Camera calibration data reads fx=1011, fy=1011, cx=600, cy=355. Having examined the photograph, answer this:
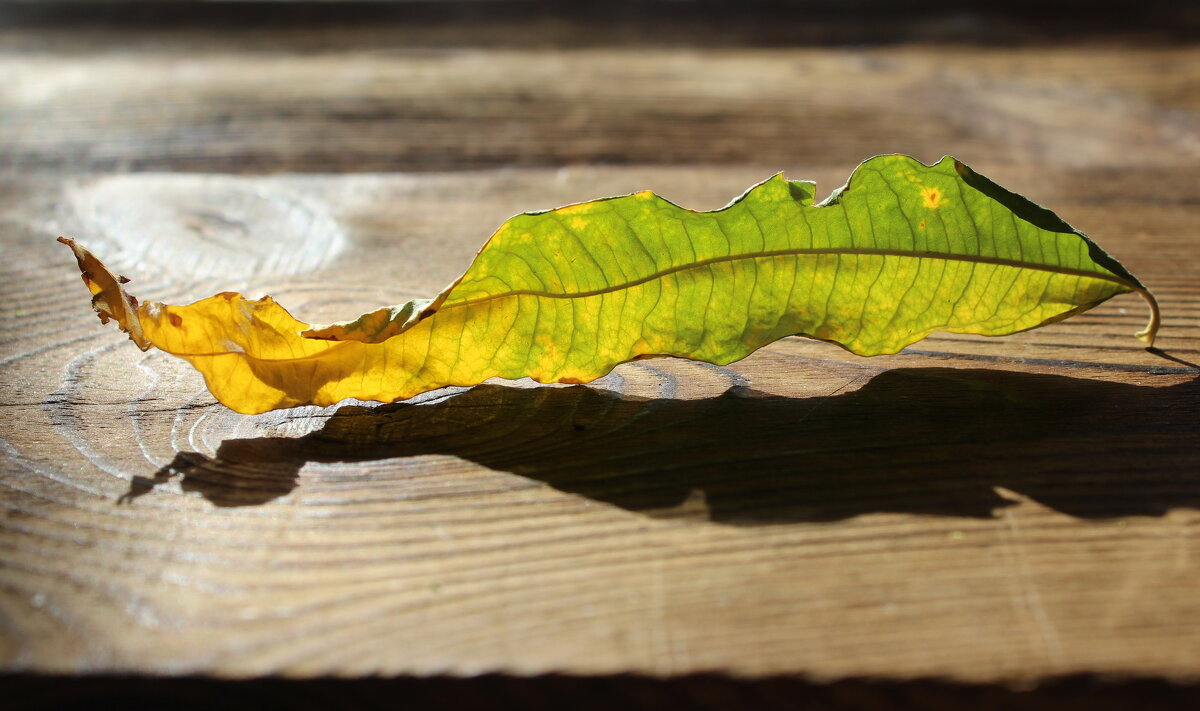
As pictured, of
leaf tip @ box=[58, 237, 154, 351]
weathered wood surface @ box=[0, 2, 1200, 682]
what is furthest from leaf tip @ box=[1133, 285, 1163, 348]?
leaf tip @ box=[58, 237, 154, 351]

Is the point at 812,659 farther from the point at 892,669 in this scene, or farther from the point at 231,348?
the point at 231,348

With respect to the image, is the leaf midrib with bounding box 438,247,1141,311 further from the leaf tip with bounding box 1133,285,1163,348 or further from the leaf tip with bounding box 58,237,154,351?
the leaf tip with bounding box 58,237,154,351

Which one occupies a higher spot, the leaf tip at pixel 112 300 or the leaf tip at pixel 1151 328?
the leaf tip at pixel 1151 328

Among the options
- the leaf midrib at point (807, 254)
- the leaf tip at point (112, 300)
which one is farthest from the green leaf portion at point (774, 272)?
the leaf tip at point (112, 300)

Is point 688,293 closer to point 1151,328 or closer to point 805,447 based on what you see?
point 805,447

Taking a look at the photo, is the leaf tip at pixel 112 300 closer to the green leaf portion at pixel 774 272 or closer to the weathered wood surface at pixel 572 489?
the weathered wood surface at pixel 572 489
